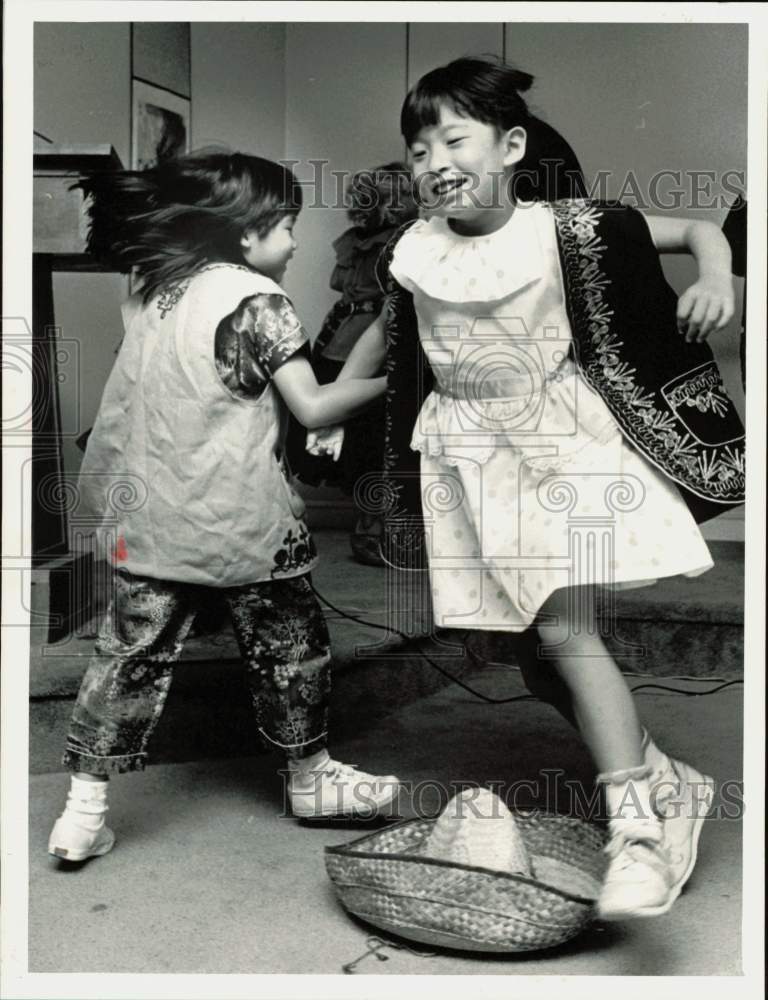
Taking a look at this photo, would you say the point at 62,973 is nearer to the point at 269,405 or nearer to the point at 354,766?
the point at 354,766

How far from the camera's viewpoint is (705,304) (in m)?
1.09

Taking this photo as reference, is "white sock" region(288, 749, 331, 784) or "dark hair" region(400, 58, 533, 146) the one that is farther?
"white sock" region(288, 749, 331, 784)

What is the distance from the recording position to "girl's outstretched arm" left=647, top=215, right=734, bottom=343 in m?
1.09

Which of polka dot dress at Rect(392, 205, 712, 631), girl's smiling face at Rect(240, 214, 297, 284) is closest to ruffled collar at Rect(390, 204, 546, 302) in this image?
polka dot dress at Rect(392, 205, 712, 631)

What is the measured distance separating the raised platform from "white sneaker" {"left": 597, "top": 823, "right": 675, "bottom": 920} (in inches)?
6.4

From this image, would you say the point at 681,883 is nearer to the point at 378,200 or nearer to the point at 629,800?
the point at 629,800

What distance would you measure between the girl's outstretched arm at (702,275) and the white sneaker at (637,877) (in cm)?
47

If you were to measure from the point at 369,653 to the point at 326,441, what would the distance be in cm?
23

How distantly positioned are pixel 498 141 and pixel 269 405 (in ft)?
1.11

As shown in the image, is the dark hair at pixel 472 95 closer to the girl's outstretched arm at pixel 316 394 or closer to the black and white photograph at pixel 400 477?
the black and white photograph at pixel 400 477

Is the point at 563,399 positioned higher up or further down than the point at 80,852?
higher up

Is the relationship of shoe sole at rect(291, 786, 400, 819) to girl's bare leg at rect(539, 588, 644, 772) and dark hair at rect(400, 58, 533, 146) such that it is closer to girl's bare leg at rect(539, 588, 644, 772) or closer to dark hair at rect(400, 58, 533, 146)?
girl's bare leg at rect(539, 588, 644, 772)

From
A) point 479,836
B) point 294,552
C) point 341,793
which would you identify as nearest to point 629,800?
point 479,836

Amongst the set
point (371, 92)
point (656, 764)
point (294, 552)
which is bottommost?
point (656, 764)
